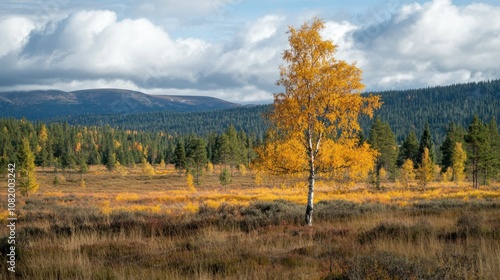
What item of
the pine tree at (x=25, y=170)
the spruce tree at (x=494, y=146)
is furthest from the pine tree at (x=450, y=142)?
the pine tree at (x=25, y=170)

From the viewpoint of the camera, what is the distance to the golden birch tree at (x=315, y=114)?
15.7 m

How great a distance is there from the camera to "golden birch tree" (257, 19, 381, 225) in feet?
51.4

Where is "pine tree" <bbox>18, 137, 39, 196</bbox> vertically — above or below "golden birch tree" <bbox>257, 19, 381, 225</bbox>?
below

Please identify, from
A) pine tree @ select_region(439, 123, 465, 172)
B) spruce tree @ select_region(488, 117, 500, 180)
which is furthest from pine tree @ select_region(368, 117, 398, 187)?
spruce tree @ select_region(488, 117, 500, 180)

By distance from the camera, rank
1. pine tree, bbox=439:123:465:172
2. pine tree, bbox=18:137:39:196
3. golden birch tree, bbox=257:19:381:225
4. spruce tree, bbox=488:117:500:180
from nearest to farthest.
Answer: golden birch tree, bbox=257:19:381:225
pine tree, bbox=18:137:39:196
spruce tree, bbox=488:117:500:180
pine tree, bbox=439:123:465:172

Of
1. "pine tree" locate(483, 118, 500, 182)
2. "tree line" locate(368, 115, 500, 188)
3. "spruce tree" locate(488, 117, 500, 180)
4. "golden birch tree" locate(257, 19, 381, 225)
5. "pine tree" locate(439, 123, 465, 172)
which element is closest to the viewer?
"golden birch tree" locate(257, 19, 381, 225)

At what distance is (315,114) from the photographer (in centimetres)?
1598

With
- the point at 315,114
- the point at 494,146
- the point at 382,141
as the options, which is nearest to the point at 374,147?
A: the point at 382,141

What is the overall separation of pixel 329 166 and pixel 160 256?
985 centimetres

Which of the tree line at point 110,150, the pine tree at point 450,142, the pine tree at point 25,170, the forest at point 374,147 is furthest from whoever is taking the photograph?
the tree line at point 110,150

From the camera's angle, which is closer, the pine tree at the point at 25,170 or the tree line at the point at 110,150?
the pine tree at the point at 25,170

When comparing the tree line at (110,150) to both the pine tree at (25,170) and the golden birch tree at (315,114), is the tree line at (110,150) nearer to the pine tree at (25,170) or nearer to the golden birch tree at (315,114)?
the pine tree at (25,170)

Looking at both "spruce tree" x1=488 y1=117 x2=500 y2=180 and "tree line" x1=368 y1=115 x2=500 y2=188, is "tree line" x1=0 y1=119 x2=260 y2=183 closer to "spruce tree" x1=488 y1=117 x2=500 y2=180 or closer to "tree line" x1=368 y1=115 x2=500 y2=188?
"tree line" x1=368 y1=115 x2=500 y2=188

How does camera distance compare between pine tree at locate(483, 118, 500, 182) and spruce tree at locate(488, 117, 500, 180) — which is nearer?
pine tree at locate(483, 118, 500, 182)
